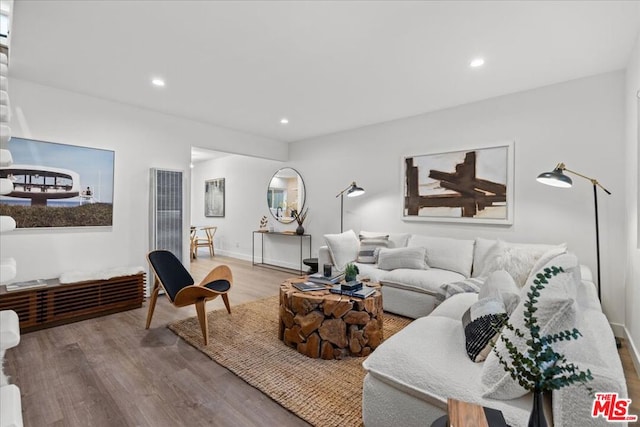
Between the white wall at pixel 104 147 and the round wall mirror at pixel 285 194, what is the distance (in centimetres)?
180

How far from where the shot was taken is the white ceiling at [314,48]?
2197 mm

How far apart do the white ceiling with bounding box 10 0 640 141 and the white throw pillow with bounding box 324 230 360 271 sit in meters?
1.83

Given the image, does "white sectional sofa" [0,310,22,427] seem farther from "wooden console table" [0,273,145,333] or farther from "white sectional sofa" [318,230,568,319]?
"white sectional sofa" [318,230,568,319]

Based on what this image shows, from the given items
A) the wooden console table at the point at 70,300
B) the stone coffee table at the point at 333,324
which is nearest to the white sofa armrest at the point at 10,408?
the stone coffee table at the point at 333,324

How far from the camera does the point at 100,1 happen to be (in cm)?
211

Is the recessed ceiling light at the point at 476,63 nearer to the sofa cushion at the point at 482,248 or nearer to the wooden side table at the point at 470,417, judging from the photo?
the sofa cushion at the point at 482,248

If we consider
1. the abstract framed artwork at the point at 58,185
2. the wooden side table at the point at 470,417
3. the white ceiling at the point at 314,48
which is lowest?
the wooden side table at the point at 470,417

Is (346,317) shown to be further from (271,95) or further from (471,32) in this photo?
(271,95)

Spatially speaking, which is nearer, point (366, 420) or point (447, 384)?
point (447, 384)

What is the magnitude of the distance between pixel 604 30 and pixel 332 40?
2.10 meters

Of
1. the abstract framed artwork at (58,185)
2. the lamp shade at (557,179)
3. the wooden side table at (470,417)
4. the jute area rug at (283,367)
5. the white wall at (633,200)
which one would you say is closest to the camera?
the wooden side table at (470,417)

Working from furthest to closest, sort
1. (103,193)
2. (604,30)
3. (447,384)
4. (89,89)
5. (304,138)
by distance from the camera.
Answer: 1. (304,138)
2. (103,193)
3. (89,89)
4. (604,30)
5. (447,384)

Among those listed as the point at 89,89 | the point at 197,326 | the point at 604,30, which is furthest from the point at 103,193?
the point at 604,30

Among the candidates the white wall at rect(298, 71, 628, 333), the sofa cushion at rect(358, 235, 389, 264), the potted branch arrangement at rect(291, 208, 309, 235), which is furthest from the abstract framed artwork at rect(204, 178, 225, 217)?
the sofa cushion at rect(358, 235, 389, 264)
